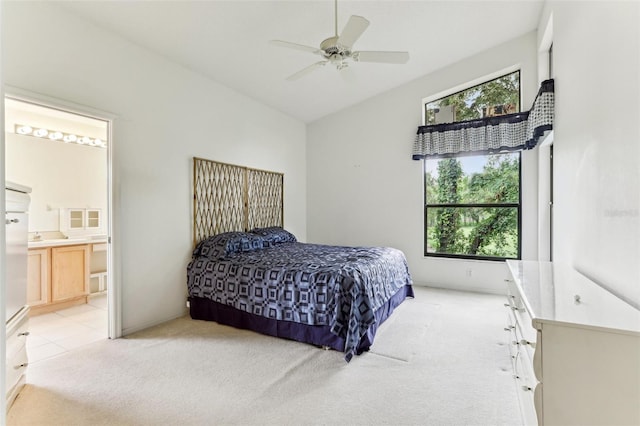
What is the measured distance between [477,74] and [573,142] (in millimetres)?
2524

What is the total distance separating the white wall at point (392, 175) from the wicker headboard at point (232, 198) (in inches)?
38.3

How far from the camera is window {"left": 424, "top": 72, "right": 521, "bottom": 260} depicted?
14.0ft

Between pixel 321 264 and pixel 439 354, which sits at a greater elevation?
pixel 321 264

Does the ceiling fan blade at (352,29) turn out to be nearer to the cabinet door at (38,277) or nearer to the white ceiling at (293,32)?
the white ceiling at (293,32)

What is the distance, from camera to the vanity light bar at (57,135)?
149 inches

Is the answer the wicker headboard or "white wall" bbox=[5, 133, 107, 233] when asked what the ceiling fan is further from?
"white wall" bbox=[5, 133, 107, 233]

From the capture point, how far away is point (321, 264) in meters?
3.00

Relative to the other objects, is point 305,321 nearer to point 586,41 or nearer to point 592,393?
point 592,393

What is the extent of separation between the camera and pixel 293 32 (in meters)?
3.19

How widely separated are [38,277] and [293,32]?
4020mm

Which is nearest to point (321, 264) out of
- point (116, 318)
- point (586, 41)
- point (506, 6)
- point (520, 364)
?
point (520, 364)

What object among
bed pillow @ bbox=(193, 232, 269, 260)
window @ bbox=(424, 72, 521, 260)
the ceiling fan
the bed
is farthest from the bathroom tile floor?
window @ bbox=(424, 72, 521, 260)

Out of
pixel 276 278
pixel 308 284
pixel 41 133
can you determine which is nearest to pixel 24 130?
pixel 41 133

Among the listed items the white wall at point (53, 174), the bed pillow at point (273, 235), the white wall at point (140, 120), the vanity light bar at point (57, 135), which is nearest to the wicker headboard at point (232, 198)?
the white wall at point (140, 120)
